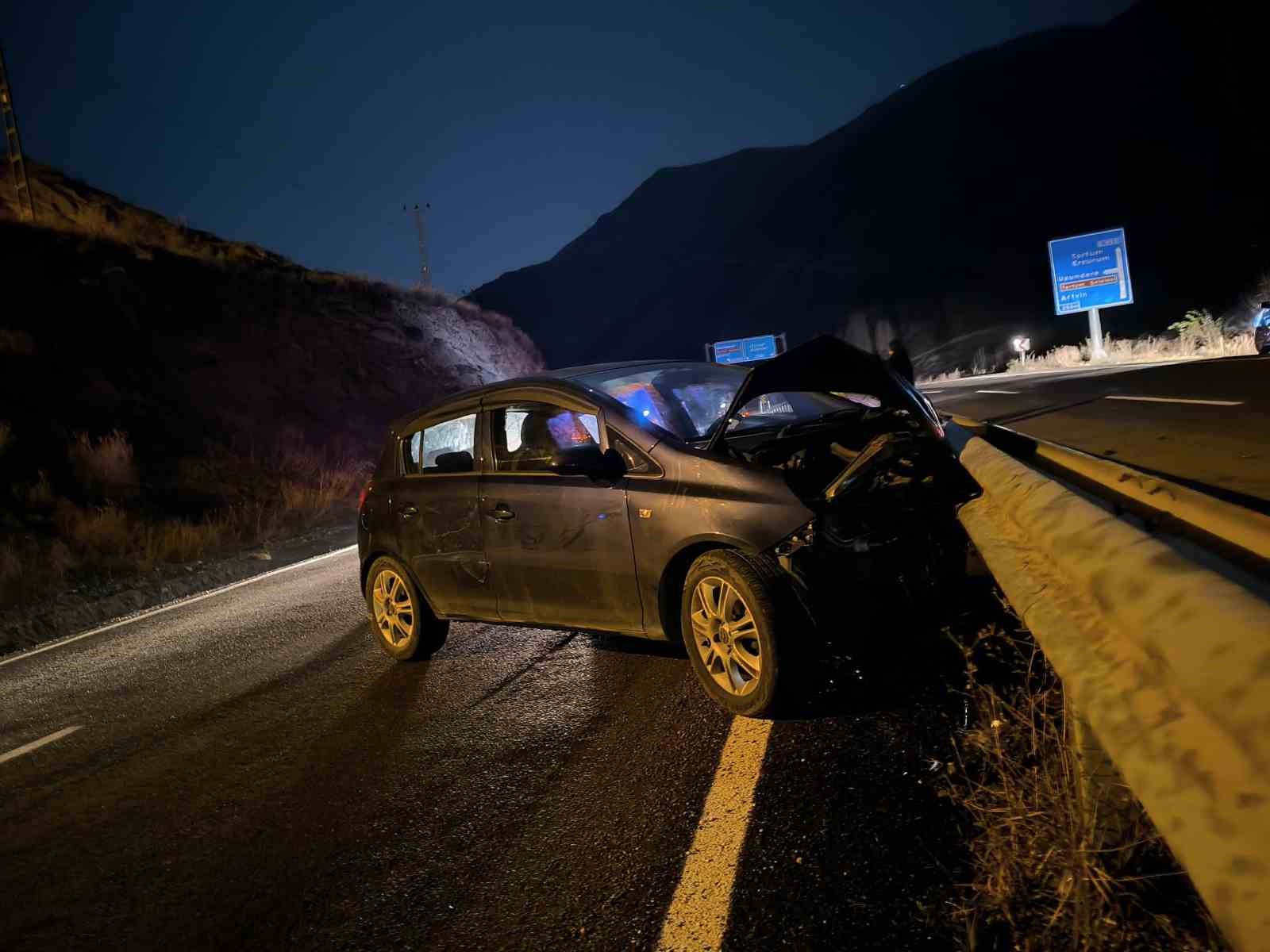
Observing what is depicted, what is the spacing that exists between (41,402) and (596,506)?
19984 mm

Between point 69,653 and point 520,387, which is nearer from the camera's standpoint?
point 520,387

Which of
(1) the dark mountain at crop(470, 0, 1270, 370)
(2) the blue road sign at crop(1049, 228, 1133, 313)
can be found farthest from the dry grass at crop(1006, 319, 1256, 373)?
(1) the dark mountain at crop(470, 0, 1270, 370)

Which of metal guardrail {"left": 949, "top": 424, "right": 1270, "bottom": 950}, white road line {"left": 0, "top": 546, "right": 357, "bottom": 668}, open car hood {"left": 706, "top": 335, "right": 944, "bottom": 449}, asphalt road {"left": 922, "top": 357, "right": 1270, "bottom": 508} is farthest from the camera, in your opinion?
white road line {"left": 0, "top": 546, "right": 357, "bottom": 668}

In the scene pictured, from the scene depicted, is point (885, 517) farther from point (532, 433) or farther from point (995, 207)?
→ point (995, 207)

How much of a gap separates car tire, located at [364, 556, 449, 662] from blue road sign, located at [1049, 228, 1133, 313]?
120ft

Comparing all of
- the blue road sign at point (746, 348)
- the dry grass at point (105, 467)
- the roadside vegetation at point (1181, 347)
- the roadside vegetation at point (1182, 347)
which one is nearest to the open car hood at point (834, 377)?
the dry grass at point (105, 467)

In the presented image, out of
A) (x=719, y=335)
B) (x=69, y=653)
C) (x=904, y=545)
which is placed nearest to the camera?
(x=904, y=545)

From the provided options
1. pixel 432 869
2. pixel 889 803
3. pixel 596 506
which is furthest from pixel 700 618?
pixel 432 869

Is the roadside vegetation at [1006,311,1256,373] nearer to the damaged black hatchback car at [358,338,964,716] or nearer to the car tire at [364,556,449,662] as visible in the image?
the damaged black hatchback car at [358,338,964,716]

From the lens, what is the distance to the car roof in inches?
193

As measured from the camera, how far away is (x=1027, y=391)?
20.8m

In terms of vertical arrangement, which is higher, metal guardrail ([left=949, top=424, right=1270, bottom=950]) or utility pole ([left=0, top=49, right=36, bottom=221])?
utility pole ([left=0, top=49, right=36, bottom=221])

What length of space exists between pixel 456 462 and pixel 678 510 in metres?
1.88

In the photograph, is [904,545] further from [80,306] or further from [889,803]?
[80,306]
